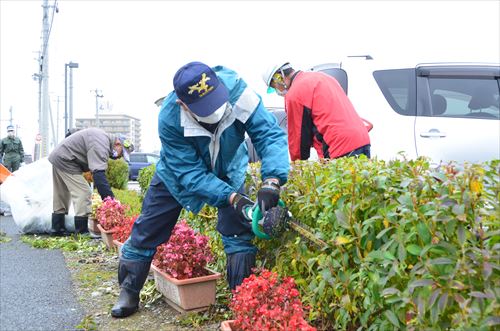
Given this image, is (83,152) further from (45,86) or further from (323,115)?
(45,86)

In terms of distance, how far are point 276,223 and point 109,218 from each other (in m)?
3.84

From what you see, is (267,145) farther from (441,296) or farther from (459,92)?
(459,92)

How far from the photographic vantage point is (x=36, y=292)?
165 inches

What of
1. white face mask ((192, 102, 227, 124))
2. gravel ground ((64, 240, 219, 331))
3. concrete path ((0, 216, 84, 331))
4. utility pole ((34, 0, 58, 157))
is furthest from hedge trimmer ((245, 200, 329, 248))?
utility pole ((34, 0, 58, 157))

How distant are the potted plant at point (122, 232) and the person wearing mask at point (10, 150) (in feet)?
27.6

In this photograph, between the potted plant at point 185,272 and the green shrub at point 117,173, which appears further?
the green shrub at point 117,173

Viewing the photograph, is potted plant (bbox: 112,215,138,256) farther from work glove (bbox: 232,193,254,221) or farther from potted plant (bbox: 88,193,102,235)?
work glove (bbox: 232,193,254,221)

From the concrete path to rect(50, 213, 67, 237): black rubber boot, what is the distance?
87 centimetres

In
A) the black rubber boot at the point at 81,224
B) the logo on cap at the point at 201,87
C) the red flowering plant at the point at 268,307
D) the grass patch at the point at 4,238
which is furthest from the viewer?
the black rubber boot at the point at 81,224

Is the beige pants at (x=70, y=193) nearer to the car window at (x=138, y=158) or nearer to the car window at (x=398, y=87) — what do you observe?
the car window at (x=398, y=87)

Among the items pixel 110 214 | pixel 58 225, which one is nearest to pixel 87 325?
pixel 110 214

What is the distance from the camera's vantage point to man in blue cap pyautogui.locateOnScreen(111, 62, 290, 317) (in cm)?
279

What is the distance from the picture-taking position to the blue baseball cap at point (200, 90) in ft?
9.00

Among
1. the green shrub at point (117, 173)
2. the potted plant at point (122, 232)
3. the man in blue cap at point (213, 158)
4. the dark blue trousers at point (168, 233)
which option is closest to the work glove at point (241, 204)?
the man in blue cap at point (213, 158)
